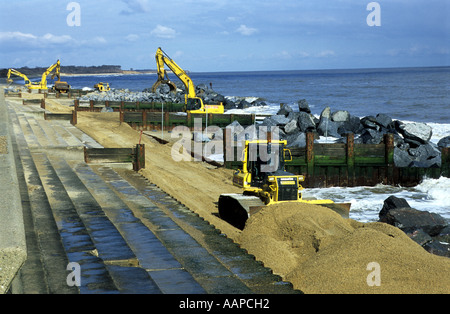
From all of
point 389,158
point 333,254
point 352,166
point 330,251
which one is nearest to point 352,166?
point 352,166

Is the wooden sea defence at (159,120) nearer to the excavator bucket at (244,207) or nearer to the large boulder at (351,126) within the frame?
the large boulder at (351,126)

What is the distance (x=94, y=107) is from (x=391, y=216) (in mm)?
36905

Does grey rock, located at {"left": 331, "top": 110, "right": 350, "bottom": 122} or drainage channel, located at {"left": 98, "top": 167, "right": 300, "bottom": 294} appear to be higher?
grey rock, located at {"left": 331, "top": 110, "right": 350, "bottom": 122}

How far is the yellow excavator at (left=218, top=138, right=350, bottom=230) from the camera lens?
12602 millimetres

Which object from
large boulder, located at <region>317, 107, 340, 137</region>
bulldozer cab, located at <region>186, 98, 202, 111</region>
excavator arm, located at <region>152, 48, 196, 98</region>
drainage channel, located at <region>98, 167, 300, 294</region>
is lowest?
drainage channel, located at <region>98, 167, 300, 294</region>

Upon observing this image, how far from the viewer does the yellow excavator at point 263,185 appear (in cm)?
1260

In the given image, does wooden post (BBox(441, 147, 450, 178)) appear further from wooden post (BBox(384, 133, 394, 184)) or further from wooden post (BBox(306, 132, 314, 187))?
wooden post (BBox(306, 132, 314, 187))

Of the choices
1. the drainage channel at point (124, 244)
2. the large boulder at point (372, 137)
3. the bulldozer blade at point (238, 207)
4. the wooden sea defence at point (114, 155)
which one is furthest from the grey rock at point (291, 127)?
the bulldozer blade at point (238, 207)

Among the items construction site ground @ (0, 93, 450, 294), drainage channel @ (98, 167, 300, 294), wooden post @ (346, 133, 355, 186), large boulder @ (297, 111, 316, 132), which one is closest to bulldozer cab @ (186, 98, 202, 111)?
large boulder @ (297, 111, 316, 132)

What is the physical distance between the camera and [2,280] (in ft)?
23.8

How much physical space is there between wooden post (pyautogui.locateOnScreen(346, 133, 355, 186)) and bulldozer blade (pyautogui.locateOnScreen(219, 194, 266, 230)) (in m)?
8.82

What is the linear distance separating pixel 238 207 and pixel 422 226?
196 inches

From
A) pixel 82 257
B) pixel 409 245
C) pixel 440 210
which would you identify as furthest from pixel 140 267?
pixel 440 210
